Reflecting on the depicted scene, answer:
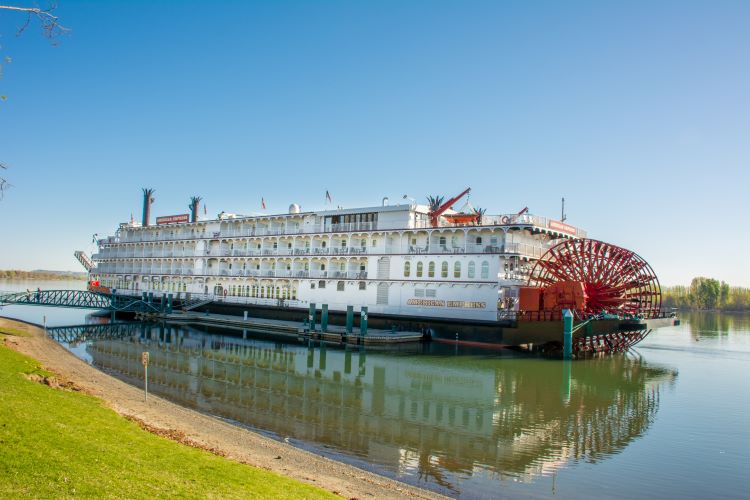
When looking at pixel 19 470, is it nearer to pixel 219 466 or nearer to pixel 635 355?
pixel 219 466

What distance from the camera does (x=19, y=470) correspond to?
757 cm

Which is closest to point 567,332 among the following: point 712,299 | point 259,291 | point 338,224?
point 338,224

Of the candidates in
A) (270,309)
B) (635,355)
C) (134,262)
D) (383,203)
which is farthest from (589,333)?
(134,262)

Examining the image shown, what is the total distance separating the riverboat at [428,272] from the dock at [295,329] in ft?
5.23

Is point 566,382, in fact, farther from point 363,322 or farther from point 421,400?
point 363,322

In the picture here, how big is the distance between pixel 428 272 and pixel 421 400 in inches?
766

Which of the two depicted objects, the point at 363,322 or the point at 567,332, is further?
the point at 363,322

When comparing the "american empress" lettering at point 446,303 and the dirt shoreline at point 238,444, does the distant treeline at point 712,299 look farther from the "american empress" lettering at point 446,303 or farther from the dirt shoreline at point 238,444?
the dirt shoreline at point 238,444

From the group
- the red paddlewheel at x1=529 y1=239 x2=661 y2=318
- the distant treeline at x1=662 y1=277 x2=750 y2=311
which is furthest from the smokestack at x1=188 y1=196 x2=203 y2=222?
the distant treeline at x1=662 y1=277 x2=750 y2=311

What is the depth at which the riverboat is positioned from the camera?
37281 mm

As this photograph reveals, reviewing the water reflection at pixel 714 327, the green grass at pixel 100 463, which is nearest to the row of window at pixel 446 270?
the water reflection at pixel 714 327

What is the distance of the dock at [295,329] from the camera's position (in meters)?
37.5

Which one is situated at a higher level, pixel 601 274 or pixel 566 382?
pixel 601 274

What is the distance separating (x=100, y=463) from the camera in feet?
28.3
